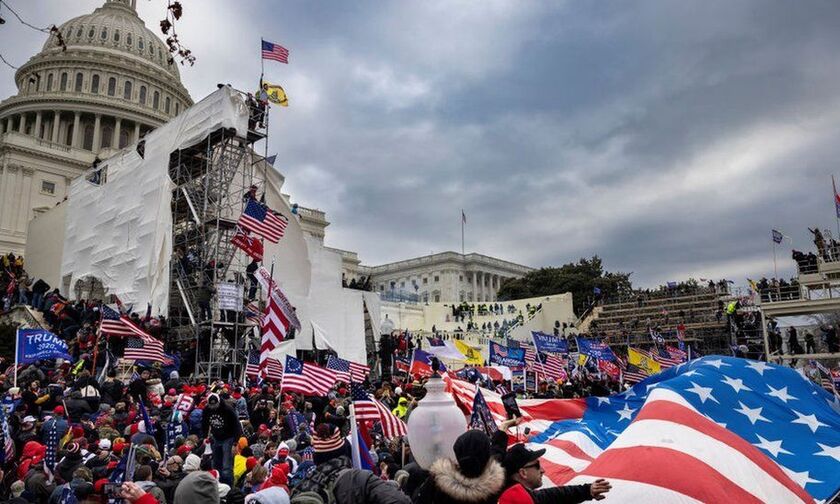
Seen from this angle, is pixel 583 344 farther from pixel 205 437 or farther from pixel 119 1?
pixel 119 1

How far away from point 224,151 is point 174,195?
12.4ft

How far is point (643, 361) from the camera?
1948 centimetres

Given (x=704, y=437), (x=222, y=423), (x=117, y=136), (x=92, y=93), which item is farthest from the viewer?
(x=92, y=93)

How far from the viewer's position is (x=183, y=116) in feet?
90.0

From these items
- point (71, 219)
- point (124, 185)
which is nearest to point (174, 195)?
point (124, 185)

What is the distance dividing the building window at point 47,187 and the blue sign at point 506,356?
183ft

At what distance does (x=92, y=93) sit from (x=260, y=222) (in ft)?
200

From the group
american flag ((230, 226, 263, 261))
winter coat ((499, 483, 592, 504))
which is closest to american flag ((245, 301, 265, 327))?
american flag ((230, 226, 263, 261))

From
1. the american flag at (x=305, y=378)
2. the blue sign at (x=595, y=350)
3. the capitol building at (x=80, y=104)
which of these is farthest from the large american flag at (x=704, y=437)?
the capitol building at (x=80, y=104)

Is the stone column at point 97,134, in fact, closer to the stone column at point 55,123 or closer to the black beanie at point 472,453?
the stone column at point 55,123

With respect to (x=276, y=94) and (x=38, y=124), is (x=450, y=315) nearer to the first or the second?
(x=276, y=94)

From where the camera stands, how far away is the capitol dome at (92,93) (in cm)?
6906

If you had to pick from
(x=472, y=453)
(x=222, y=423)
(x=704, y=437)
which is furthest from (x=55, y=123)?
(x=472, y=453)

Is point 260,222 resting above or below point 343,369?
above
